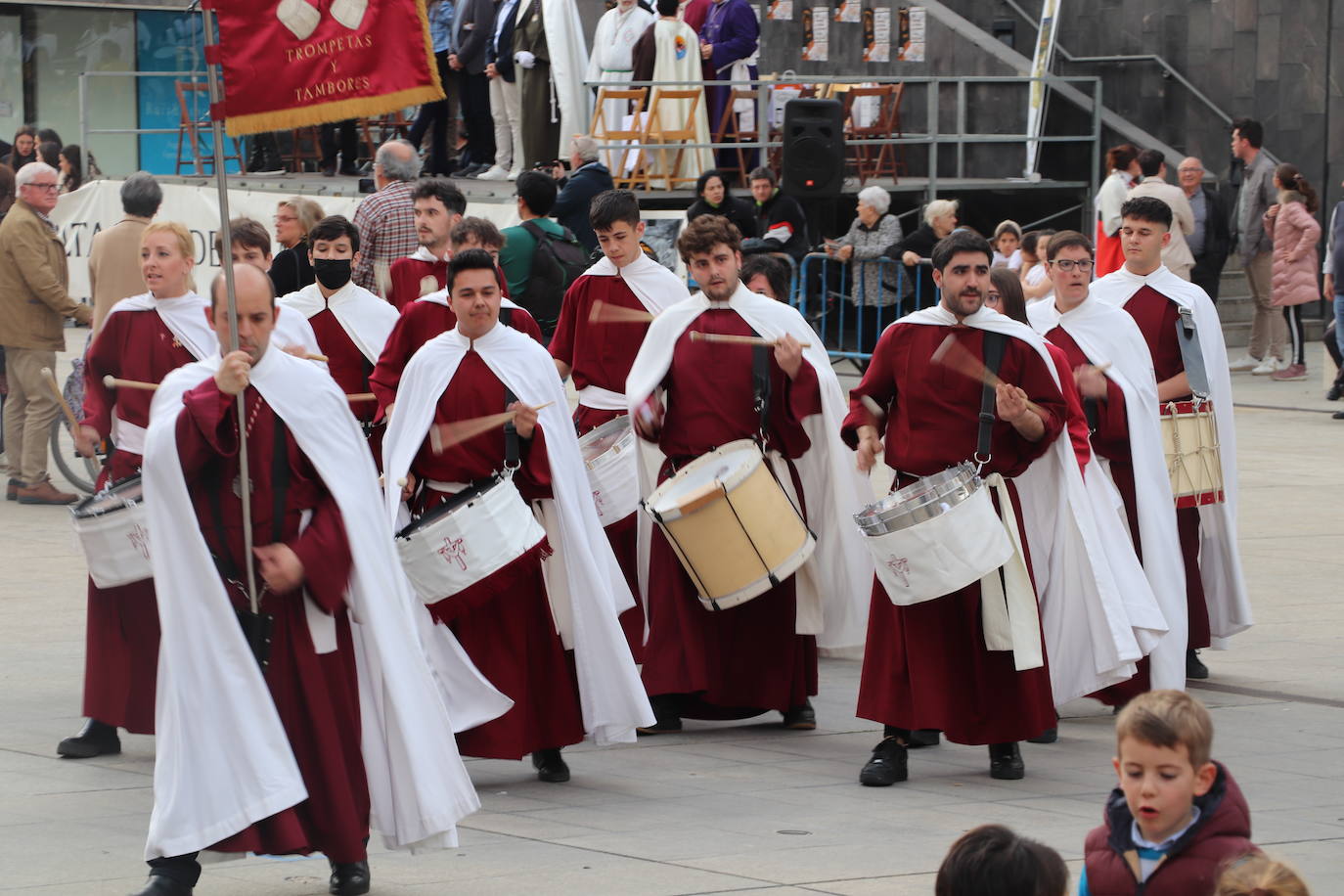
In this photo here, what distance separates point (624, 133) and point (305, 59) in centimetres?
1322

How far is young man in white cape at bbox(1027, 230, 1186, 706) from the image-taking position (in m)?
8.65

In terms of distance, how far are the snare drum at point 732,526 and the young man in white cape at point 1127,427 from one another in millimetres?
1396

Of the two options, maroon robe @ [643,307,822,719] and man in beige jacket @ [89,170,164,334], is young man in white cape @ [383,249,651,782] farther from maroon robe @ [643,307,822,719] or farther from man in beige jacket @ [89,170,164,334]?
man in beige jacket @ [89,170,164,334]

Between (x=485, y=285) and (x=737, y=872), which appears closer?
(x=737, y=872)

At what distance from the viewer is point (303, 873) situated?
253 inches

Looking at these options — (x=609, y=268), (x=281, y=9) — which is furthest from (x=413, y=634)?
(x=609, y=268)

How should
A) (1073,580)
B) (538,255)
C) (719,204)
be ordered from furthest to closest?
(719,204)
(538,255)
(1073,580)

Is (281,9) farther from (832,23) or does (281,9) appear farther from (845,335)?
(832,23)

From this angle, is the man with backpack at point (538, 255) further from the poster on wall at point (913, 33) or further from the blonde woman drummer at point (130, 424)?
the poster on wall at point (913, 33)

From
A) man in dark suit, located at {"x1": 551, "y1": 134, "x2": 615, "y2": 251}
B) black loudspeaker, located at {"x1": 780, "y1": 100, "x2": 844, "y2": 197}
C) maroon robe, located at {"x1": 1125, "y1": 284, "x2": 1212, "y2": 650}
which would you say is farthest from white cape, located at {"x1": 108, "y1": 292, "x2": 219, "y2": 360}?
black loudspeaker, located at {"x1": 780, "y1": 100, "x2": 844, "y2": 197}

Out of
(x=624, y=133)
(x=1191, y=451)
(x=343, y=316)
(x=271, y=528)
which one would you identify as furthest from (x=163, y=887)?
(x=624, y=133)

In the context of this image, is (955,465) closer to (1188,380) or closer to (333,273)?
(1188,380)

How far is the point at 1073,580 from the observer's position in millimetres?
8070

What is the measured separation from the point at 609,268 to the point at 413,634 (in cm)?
401
